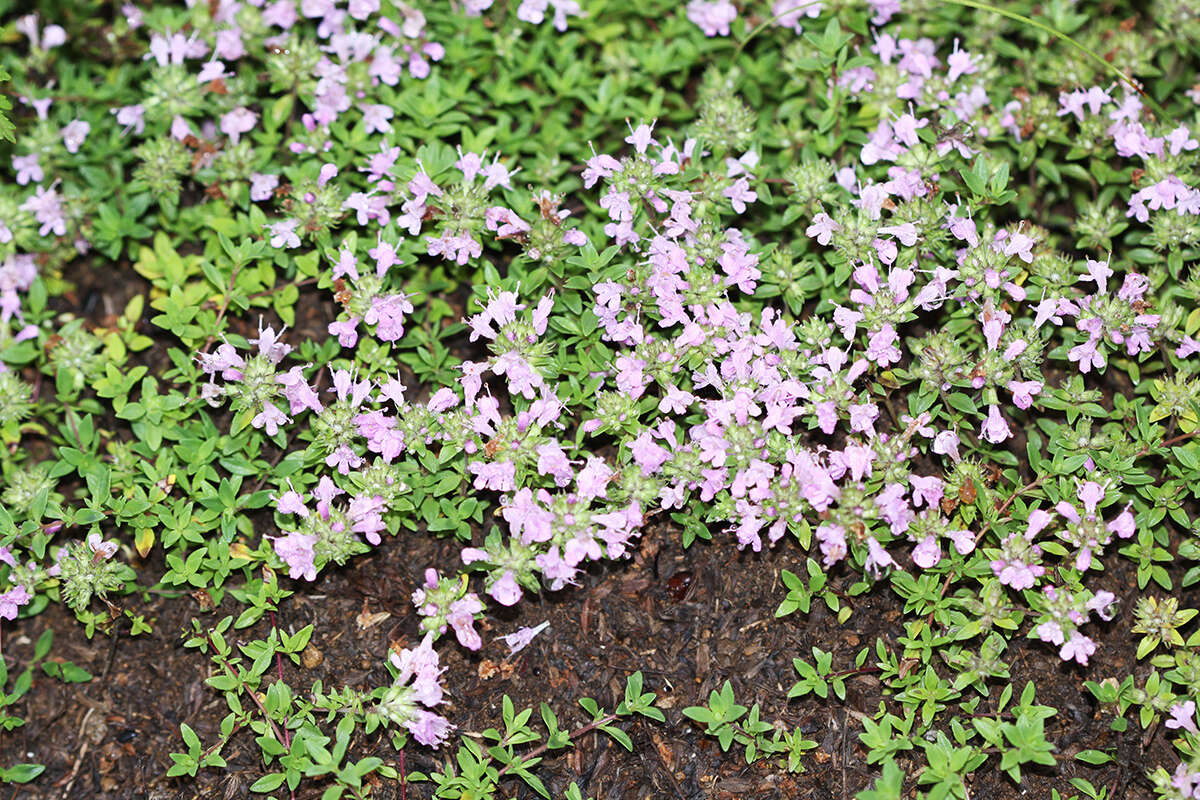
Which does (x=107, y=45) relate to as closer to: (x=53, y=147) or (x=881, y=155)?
(x=53, y=147)

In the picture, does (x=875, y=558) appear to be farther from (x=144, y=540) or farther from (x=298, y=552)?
(x=144, y=540)

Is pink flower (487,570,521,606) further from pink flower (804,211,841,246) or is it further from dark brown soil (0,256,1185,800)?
pink flower (804,211,841,246)

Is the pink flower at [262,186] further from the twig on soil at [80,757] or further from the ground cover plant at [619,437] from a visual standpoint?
the twig on soil at [80,757]

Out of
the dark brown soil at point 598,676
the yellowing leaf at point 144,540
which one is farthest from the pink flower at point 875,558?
the yellowing leaf at point 144,540

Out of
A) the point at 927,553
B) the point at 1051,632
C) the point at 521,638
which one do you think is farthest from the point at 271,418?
the point at 1051,632

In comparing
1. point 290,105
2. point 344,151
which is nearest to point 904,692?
point 344,151

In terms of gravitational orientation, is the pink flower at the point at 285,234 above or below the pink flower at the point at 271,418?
above

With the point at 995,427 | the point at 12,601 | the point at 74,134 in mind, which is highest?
the point at 995,427

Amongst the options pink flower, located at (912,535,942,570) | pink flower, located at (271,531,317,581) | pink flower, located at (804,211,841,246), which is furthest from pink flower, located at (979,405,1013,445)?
pink flower, located at (271,531,317,581)
